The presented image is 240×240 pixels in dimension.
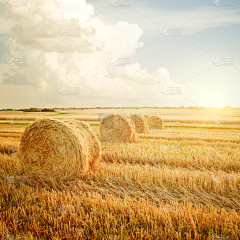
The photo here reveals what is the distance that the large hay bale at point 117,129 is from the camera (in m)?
12.1

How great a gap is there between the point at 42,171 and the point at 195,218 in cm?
443

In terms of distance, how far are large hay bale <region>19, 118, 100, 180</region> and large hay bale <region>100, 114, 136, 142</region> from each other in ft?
19.3

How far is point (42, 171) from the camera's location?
243 inches

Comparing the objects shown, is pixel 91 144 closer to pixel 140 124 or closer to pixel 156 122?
pixel 140 124

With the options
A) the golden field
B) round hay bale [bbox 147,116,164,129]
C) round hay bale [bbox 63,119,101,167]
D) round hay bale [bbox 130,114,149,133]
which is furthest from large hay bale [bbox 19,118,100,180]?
round hay bale [bbox 147,116,164,129]

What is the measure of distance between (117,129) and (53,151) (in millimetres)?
6322

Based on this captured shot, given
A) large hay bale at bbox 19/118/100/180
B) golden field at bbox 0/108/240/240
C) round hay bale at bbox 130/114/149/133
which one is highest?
round hay bale at bbox 130/114/149/133

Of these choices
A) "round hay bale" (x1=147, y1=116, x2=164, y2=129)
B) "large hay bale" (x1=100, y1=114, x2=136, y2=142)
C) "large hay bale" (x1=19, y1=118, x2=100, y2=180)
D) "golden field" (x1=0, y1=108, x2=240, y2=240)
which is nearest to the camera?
"golden field" (x1=0, y1=108, x2=240, y2=240)

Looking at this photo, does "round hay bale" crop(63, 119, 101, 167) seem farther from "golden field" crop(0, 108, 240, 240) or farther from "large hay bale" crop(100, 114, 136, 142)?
"large hay bale" crop(100, 114, 136, 142)

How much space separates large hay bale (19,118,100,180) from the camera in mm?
6020

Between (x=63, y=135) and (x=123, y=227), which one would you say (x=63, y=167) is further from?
(x=123, y=227)

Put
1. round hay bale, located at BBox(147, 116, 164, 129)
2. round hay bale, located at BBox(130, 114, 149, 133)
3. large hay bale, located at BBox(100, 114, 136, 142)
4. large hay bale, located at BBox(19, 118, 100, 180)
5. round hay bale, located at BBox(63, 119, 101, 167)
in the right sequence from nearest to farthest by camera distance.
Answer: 1. large hay bale, located at BBox(19, 118, 100, 180)
2. round hay bale, located at BBox(63, 119, 101, 167)
3. large hay bale, located at BBox(100, 114, 136, 142)
4. round hay bale, located at BBox(130, 114, 149, 133)
5. round hay bale, located at BBox(147, 116, 164, 129)

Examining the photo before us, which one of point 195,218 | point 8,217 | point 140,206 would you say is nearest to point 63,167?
→ point 8,217

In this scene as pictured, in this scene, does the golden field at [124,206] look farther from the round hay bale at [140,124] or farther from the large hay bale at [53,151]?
the round hay bale at [140,124]
